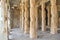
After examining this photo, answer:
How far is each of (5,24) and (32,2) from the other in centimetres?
279

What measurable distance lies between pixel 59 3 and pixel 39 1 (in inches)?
136

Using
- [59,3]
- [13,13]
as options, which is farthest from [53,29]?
[13,13]

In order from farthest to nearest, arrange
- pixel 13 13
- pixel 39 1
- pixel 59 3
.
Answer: pixel 13 13
pixel 59 3
pixel 39 1

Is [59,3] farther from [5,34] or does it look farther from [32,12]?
[5,34]

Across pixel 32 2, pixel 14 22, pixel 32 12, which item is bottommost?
pixel 14 22

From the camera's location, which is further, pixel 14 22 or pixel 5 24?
pixel 14 22

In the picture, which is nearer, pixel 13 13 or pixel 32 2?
pixel 32 2

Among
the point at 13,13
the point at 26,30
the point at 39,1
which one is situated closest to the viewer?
the point at 26,30

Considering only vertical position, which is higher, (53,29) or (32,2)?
(32,2)

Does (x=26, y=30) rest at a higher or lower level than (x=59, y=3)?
lower

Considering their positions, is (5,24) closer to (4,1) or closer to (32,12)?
(4,1)

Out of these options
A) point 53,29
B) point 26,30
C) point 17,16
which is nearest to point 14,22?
point 17,16

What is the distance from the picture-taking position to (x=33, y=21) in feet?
39.4

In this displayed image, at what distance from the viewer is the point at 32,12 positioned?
12.0 m
